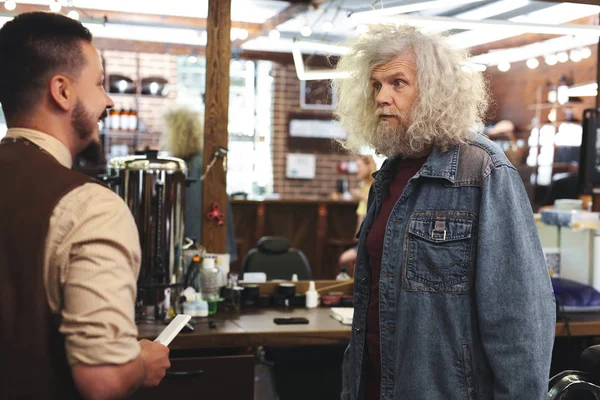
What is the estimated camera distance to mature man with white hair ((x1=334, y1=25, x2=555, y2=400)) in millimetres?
1764

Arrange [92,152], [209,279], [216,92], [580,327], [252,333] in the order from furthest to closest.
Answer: [216,92]
[209,279]
[580,327]
[252,333]
[92,152]

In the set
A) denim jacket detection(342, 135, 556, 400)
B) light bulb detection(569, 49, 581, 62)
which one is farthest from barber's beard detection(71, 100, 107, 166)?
light bulb detection(569, 49, 581, 62)

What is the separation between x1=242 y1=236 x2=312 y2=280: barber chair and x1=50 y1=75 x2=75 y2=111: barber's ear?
2973mm

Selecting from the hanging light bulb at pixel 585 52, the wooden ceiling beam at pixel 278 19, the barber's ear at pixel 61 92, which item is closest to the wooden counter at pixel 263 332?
the barber's ear at pixel 61 92

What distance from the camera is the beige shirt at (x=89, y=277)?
1.27 m

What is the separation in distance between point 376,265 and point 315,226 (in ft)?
20.8

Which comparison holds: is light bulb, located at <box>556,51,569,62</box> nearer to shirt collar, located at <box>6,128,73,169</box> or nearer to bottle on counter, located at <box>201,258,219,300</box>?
bottle on counter, located at <box>201,258,219,300</box>

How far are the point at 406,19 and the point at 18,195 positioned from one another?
258 cm

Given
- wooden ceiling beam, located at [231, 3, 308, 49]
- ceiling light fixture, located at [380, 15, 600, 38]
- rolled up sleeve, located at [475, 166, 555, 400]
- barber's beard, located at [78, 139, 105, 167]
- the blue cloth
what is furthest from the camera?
wooden ceiling beam, located at [231, 3, 308, 49]

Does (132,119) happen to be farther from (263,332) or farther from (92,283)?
(92,283)

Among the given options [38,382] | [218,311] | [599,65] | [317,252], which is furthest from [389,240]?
[317,252]

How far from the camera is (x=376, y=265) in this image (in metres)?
2.03

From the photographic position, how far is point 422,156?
6.78ft

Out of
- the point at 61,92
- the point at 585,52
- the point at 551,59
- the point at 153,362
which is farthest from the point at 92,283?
the point at 551,59
